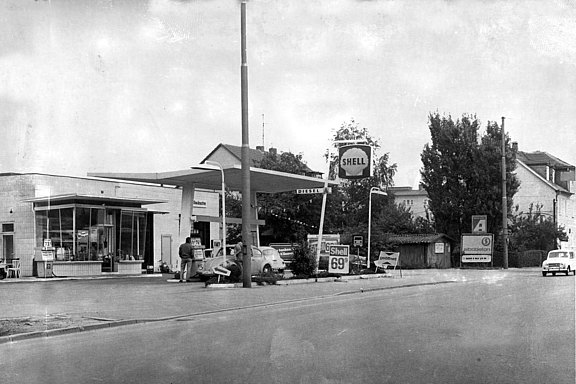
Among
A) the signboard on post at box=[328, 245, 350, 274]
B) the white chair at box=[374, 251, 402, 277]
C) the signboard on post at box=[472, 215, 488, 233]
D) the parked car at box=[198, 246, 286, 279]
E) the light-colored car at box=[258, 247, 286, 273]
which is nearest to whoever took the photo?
the parked car at box=[198, 246, 286, 279]

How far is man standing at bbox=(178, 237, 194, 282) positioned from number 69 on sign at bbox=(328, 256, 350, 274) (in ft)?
18.8

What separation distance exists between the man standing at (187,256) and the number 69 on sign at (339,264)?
573cm

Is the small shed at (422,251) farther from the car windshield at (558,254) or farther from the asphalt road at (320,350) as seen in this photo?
the asphalt road at (320,350)

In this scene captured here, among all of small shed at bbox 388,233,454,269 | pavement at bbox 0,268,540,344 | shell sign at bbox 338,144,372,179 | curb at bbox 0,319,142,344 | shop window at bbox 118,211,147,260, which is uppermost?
shell sign at bbox 338,144,372,179

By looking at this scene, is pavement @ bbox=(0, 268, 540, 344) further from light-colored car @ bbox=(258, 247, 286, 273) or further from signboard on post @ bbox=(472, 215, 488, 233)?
signboard on post @ bbox=(472, 215, 488, 233)

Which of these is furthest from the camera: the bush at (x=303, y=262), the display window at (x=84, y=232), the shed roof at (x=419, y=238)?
the shed roof at (x=419, y=238)

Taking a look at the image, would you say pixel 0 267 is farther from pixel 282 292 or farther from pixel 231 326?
pixel 231 326

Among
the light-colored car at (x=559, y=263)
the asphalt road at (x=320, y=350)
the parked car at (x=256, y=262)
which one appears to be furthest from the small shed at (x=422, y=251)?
the asphalt road at (x=320, y=350)

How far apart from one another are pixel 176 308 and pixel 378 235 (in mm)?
26890

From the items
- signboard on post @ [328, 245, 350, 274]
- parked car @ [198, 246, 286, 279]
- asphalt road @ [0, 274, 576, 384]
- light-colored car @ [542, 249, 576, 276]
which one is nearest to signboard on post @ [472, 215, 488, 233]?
light-colored car @ [542, 249, 576, 276]

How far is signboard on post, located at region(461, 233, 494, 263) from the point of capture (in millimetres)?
49094

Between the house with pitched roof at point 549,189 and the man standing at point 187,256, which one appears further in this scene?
the house with pitched roof at point 549,189

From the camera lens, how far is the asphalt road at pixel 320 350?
832 cm

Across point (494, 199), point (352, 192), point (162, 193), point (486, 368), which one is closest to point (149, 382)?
point (486, 368)
